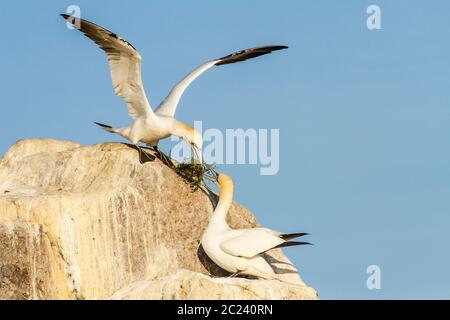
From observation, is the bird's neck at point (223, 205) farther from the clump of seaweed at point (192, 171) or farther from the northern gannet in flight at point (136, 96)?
the northern gannet in flight at point (136, 96)

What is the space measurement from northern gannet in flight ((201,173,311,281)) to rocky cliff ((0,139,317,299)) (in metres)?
0.52

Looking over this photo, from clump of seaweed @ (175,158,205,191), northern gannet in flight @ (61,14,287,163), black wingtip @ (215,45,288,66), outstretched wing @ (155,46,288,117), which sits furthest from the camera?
black wingtip @ (215,45,288,66)

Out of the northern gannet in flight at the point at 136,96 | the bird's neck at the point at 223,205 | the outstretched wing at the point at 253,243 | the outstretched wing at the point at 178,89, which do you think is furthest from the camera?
the outstretched wing at the point at 178,89

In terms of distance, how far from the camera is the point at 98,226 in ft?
88.1

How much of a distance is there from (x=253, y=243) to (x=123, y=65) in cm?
463

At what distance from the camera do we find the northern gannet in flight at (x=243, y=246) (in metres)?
26.4

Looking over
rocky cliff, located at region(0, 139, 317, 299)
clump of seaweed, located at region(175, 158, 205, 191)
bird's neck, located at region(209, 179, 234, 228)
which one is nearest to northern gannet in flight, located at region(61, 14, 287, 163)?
clump of seaweed, located at region(175, 158, 205, 191)

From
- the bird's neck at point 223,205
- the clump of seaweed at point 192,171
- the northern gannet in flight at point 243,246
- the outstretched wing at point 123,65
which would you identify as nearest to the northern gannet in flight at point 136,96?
the outstretched wing at point 123,65

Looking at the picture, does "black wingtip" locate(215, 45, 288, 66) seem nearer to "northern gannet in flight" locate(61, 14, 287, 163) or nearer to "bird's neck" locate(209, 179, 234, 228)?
"northern gannet in flight" locate(61, 14, 287, 163)

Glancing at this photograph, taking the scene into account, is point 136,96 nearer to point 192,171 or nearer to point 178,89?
point 178,89

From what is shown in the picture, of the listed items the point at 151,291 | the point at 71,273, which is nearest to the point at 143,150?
the point at 71,273

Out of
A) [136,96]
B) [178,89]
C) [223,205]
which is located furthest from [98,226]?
[178,89]

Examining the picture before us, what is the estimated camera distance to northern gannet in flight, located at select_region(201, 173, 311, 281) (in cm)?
2639
